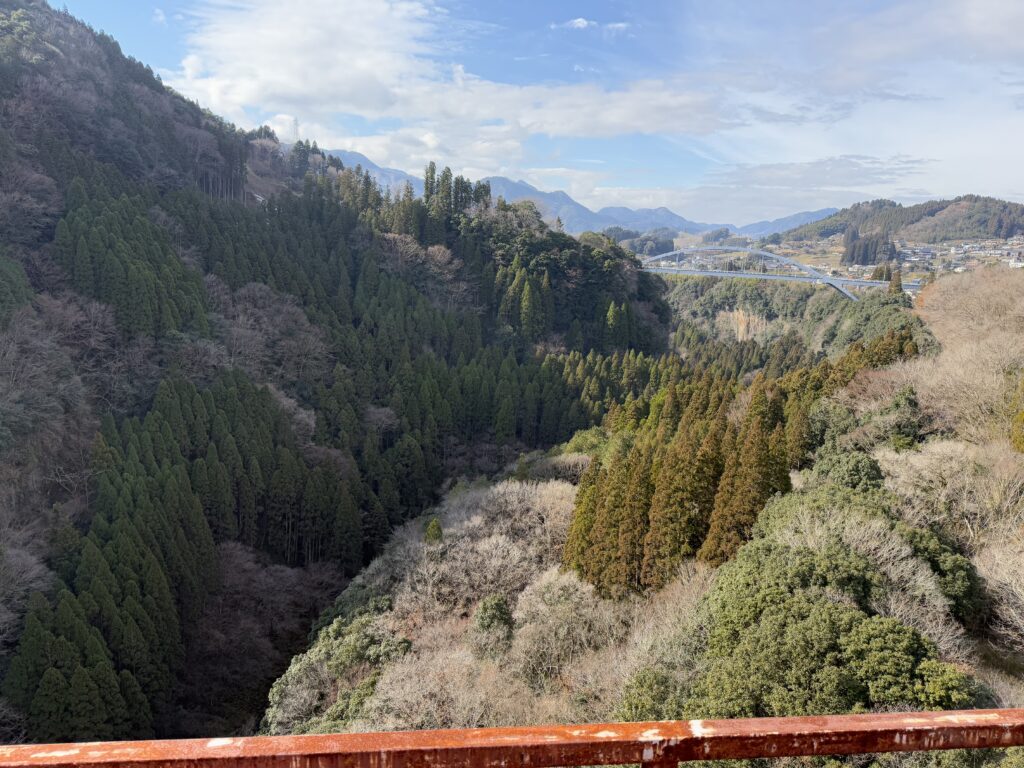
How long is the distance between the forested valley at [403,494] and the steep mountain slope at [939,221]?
4295 inches

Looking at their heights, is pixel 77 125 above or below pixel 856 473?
above

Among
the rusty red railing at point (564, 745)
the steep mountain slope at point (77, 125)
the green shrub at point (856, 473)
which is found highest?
the steep mountain slope at point (77, 125)

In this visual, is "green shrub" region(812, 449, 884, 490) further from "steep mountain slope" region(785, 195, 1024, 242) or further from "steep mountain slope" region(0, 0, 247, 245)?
"steep mountain slope" region(785, 195, 1024, 242)

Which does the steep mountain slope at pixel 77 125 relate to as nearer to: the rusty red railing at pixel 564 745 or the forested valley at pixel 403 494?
the forested valley at pixel 403 494

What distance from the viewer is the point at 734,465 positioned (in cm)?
2050

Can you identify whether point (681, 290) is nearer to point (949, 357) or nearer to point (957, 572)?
point (949, 357)

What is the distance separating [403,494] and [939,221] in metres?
159

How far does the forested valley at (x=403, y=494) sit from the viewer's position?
14.2m

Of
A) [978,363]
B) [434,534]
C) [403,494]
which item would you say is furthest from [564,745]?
[403,494]

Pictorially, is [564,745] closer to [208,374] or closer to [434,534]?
[434,534]

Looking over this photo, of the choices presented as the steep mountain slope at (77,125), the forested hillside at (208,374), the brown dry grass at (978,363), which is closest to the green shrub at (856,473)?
the brown dry grass at (978,363)

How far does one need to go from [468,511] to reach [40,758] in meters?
27.2

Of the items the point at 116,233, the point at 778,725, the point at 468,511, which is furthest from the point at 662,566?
the point at 116,233

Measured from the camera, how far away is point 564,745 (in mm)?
2072
